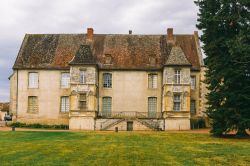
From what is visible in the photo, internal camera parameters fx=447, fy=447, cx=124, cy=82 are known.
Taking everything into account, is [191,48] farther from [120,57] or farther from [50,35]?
[50,35]

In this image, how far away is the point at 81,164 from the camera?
16375mm

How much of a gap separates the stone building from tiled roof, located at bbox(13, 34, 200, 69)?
106 mm

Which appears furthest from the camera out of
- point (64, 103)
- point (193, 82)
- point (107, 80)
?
point (64, 103)

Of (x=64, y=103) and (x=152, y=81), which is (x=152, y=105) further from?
(x=64, y=103)

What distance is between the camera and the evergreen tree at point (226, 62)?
30.8m

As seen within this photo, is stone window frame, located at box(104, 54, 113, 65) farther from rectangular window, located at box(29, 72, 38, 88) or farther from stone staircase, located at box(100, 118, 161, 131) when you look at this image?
rectangular window, located at box(29, 72, 38, 88)

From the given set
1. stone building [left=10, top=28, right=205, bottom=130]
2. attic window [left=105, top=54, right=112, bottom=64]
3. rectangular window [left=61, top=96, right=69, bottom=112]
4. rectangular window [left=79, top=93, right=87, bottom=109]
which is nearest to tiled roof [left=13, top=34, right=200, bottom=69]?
stone building [left=10, top=28, right=205, bottom=130]

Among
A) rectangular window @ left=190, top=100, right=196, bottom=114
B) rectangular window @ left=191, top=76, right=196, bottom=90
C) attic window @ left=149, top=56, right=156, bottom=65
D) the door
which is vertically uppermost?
attic window @ left=149, top=56, right=156, bottom=65

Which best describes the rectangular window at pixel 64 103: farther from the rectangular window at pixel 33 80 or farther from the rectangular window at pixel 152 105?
the rectangular window at pixel 152 105

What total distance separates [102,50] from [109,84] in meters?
4.06

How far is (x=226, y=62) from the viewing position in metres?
31.6

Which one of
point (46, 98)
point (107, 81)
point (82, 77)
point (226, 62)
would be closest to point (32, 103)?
point (46, 98)

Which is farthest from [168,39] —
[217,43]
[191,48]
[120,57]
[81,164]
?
[81,164]

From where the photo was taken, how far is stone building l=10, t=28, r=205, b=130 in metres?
45.1
